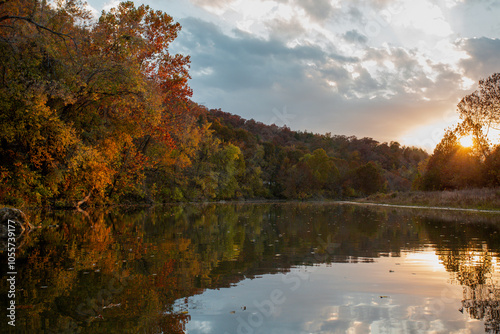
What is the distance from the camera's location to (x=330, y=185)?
3612 inches

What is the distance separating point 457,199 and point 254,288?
35.4 metres

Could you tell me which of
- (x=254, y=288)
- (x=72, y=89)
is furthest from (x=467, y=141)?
(x=254, y=288)

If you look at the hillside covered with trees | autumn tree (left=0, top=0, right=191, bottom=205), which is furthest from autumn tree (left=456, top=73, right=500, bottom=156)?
autumn tree (left=0, top=0, right=191, bottom=205)

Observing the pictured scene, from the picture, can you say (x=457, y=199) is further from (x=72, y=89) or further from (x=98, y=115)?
(x=72, y=89)

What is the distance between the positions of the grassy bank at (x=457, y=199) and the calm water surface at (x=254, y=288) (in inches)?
934

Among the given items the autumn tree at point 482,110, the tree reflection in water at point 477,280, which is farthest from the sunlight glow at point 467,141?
the tree reflection in water at point 477,280

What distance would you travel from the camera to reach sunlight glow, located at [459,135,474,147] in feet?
140

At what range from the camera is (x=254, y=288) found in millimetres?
6031

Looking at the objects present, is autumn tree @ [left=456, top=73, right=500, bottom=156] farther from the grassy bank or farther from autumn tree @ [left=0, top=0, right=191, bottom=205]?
autumn tree @ [left=0, top=0, right=191, bottom=205]

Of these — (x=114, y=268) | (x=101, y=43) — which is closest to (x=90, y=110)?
(x=101, y=43)

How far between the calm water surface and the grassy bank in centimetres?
2372

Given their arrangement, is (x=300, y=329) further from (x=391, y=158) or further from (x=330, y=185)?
(x=391, y=158)

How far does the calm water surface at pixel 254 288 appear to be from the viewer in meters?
4.45

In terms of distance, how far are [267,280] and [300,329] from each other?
232 cm
